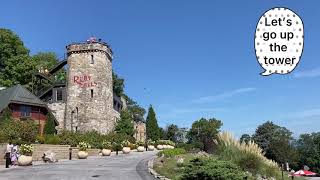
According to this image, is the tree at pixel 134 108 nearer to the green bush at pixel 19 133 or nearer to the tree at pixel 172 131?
the tree at pixel 172 131

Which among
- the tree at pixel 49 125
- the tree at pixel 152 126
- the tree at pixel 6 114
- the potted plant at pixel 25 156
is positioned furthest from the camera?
the tree at pixel 152 126

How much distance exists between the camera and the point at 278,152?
227 feet

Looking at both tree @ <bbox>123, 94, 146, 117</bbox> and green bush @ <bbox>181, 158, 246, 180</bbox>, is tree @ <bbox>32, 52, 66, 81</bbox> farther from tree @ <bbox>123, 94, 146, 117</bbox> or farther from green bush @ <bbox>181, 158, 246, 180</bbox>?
green bush @ <bbox>181, 158, 246, 180</bbox>

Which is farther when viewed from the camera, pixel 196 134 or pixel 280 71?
pixel 196 134

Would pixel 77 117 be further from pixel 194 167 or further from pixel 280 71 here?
pixel 280 71

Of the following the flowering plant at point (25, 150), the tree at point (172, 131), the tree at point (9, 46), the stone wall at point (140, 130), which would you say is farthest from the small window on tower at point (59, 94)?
the tree at point (172, 131)

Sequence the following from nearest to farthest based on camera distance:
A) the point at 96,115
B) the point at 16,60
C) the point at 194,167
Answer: the point at 194,167, the point at 96,115, the point at 16,60

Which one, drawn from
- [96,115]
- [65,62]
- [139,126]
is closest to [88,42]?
[65,62]

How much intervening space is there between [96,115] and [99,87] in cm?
416

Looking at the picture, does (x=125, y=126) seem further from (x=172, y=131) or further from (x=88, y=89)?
(x=172, y=131)

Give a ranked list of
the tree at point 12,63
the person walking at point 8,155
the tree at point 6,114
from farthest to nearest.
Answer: the tree at point 12,63
the tree at point 6,114
the person walking at point 8,155

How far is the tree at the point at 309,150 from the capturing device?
87062 millimetres

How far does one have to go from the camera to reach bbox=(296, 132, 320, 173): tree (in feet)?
286

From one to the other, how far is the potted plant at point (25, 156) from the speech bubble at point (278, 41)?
20.5 m
